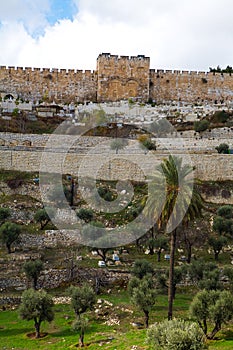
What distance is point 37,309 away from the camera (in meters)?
17.0

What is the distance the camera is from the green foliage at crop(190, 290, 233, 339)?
15.8 m

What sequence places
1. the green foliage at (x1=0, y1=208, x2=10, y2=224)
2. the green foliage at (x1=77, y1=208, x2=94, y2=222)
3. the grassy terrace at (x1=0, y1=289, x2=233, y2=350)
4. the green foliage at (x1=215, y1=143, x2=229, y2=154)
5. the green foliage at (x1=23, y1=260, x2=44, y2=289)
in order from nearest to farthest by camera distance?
the grassy terrace at (x1=0, y1=289, x2=233, y2=350) → the green foliage at (x1=23, y1=260, x2=44, y2=289) → the green foliage at (x1=0, y1=208, x2=10, y2=224) → the green foliage at (x1=77, y1=208, x2=94, y2=222) → the green foliage at (x1=215, y1=143, x2=229, y2=154)

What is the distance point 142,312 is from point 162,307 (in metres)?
0.98

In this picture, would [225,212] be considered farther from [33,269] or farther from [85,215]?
[33,269]

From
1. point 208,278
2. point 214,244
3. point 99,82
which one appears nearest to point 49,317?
point 208,278

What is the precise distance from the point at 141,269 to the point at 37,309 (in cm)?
576

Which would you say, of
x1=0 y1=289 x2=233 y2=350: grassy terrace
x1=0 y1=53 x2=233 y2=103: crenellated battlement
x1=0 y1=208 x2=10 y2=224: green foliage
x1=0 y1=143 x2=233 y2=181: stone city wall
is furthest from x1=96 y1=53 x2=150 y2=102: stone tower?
x1=0 y1=289 x2=233 y2=350: grassy terrace

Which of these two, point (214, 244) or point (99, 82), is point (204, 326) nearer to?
point (214, 244)

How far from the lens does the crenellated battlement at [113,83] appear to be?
5091 cm

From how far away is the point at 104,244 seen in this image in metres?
24.0

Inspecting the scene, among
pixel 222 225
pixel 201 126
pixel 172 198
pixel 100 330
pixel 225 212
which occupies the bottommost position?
pixel 100 330

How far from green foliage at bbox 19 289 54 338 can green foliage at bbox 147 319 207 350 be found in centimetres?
519

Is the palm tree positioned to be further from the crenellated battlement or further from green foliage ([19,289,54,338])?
the crenellated battlement

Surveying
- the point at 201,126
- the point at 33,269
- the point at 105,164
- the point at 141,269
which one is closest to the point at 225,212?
the point at 105,164
